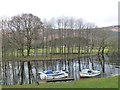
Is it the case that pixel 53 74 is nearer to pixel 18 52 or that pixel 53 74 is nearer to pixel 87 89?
pixel 87 89

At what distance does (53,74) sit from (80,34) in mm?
28946

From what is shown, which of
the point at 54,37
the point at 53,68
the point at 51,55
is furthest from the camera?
the point at 54,37

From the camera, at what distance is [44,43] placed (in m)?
48.5

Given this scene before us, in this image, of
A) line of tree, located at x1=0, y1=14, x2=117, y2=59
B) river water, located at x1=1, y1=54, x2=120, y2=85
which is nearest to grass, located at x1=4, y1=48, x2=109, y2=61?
line of tree, located at x1=0, y1=14, x2=117, y2=59

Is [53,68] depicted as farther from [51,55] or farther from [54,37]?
[54,37]

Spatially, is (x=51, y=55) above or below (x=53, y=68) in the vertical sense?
above

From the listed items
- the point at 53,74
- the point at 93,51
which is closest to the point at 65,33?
the point at 93,51

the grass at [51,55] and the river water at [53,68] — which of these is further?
the grass at [51,55]

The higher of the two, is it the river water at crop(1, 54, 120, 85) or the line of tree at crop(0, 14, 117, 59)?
the line of tree at crop(0, 14, 117, 59)

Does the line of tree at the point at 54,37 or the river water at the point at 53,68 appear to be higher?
the line of tree at the point at 54,37

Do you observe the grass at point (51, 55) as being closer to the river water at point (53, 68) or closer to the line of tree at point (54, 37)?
the line of tree at point (54, 37)

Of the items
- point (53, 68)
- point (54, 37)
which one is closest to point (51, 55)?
point (54, 37)

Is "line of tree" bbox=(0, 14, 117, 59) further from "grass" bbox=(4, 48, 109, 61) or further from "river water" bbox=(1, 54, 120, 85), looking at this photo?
"river water" bbox=(1, 54, 120, 85)

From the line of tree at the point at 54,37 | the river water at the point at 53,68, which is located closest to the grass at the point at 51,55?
the line of tree at the point at 54,37
